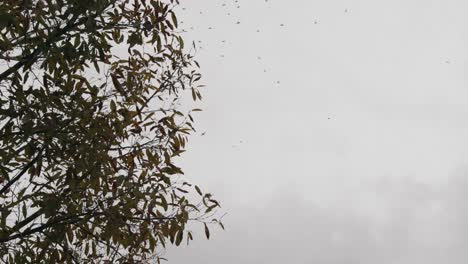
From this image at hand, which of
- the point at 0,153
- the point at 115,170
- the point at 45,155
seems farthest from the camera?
the point at 115,170

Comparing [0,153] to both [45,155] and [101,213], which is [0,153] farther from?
[101,213]

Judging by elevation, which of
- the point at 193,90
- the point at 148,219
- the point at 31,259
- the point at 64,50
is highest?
the point at 193,90

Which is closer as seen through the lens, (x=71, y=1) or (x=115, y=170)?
(x=71, y=1)

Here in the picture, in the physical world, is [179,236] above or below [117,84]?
below

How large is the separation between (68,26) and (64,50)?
10.9 inches

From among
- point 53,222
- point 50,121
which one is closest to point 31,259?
point 53,222

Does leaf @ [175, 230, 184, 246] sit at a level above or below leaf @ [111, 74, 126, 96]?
below

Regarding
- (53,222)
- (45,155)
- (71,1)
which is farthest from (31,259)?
(71,1)

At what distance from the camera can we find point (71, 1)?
680cm

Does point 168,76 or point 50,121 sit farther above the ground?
point 168,76

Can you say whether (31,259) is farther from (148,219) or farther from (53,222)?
(148,219)

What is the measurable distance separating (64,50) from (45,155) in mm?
1042

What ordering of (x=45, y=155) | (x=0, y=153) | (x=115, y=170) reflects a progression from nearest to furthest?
(x=0, y=153) < (x=45, y=155) < (x=115, y=170)

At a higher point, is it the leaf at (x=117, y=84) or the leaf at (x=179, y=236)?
the leaf at (x=117, y=84)
